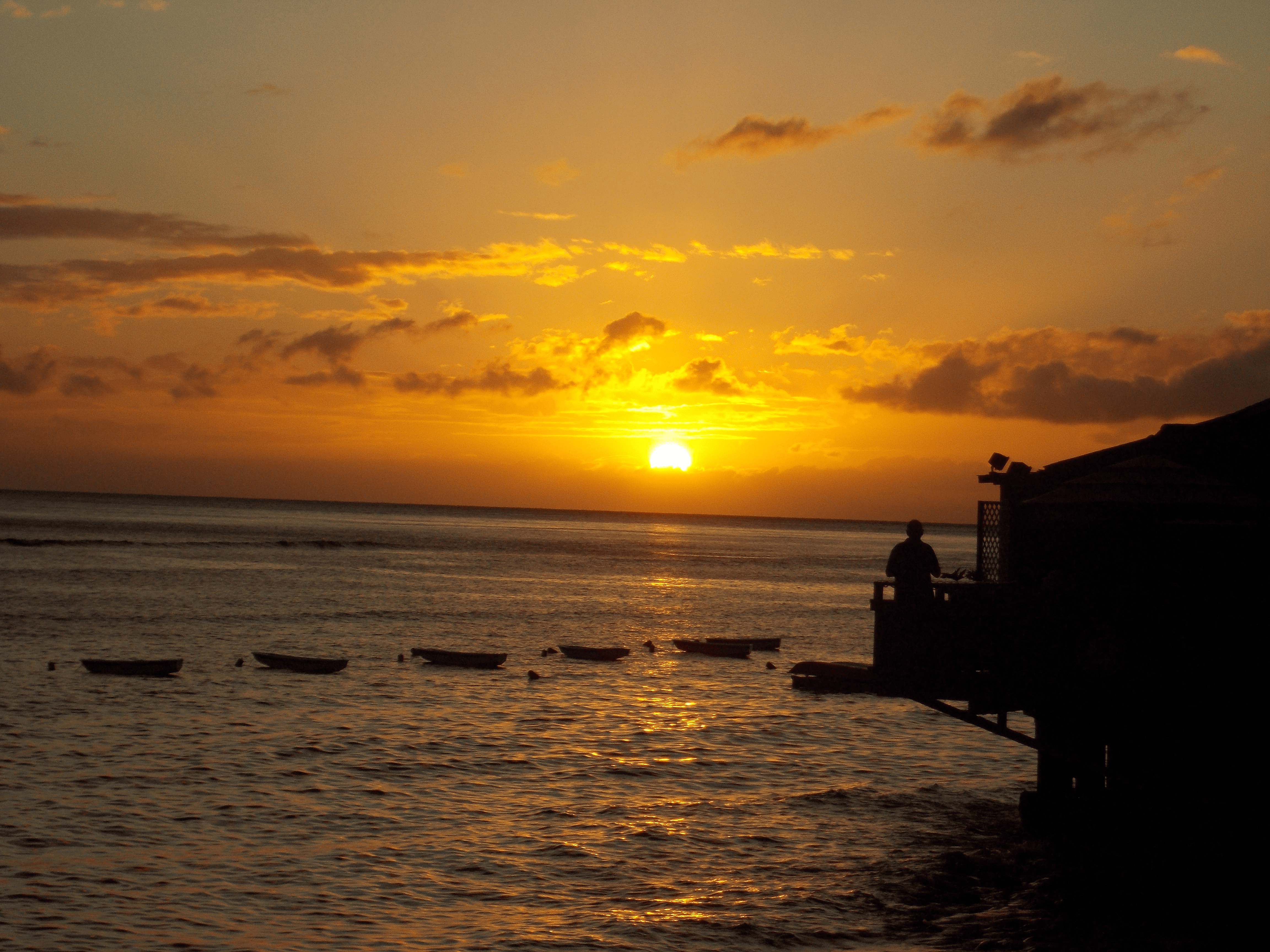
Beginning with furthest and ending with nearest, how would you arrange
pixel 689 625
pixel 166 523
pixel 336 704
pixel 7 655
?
pixel 166 523 < pixel 689 625 < pixel 7 655 < pixel 336 704

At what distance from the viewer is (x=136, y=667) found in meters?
34.4

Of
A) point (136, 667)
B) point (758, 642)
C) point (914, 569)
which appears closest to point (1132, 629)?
point (914, 569)

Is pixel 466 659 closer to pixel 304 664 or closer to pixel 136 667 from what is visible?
pixel 304 664

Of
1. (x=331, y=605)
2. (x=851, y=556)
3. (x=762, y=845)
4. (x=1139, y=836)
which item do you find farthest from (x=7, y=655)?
(x=851, y=556)

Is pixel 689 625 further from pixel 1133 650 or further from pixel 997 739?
pixel 1133 650

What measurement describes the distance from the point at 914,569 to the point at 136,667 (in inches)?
1082

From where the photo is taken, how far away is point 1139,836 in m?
16.0

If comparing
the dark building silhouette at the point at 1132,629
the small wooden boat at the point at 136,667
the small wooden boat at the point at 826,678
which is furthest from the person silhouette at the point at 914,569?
the small wooden boat at the point at 136,667

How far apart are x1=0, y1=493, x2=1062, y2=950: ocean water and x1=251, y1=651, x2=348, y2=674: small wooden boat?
0.39 meters

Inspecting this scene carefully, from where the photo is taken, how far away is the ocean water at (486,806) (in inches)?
570

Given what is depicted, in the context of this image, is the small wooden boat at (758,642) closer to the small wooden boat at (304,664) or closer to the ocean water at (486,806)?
the ocean water at (486,806)

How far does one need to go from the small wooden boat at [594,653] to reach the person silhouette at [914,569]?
26.7 metres

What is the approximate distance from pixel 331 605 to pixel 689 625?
69.6 ft

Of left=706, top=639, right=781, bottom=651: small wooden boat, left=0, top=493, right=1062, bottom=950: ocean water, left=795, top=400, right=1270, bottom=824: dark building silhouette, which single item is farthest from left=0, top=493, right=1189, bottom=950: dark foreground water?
left=795, top=400, right=1270, bottom=824: dark building silhouette
